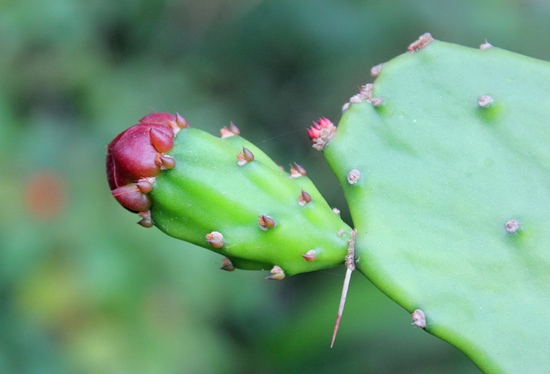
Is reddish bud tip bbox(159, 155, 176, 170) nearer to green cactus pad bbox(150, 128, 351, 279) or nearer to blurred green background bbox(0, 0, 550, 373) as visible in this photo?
green cactus pad bbox(150, 128, 351, 279)

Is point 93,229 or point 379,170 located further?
point 93,229

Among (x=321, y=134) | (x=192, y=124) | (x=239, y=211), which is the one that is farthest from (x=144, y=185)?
(x=192, y=124)

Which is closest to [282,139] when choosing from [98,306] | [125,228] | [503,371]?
[125,228]

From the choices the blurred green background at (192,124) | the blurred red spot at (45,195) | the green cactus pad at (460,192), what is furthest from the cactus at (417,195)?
the blurred red spot at (45,195)

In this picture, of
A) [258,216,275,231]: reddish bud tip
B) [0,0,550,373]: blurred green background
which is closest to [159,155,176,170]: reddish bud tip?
[258,216,275,231]: reddish bud tip

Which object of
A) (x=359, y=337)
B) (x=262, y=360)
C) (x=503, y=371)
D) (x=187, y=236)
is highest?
(x=187, y=236)

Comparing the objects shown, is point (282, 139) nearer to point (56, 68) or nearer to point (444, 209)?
point (56, 68)
